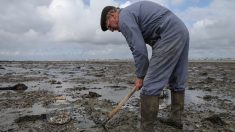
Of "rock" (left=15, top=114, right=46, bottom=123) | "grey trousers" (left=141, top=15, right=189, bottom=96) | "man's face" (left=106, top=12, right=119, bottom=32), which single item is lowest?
"rock" (left=15, top=114, right=46, bottom=123)

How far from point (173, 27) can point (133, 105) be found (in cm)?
429

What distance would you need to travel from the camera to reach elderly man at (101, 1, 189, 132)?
5895mm

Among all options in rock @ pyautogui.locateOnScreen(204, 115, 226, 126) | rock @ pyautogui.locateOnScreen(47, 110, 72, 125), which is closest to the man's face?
rock @ pyautogui.locateOnScreen(47, 110, 72, 125)

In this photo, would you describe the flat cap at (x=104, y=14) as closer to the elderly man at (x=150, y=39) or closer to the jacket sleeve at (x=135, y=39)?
the elderly man at (x=150, y=39)

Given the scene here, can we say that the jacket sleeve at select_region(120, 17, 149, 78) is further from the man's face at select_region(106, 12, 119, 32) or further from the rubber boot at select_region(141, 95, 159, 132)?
the rubber boot at select_region(141, 95, 159, 132)

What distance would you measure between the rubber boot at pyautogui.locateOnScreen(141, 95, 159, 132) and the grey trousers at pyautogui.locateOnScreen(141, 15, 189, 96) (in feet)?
0.35

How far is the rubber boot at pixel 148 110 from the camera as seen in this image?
6090mm

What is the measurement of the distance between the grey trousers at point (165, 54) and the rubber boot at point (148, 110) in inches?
4.2

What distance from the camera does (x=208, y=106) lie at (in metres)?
10.1

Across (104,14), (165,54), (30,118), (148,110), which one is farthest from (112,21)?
(30,118)

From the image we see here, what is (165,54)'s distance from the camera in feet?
19.9

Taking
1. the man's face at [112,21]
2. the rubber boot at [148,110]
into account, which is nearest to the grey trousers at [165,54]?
the rubber boot at [148,110]

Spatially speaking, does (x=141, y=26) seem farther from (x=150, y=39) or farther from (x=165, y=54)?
(x=165, y=54)

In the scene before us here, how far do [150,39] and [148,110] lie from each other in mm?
1365
